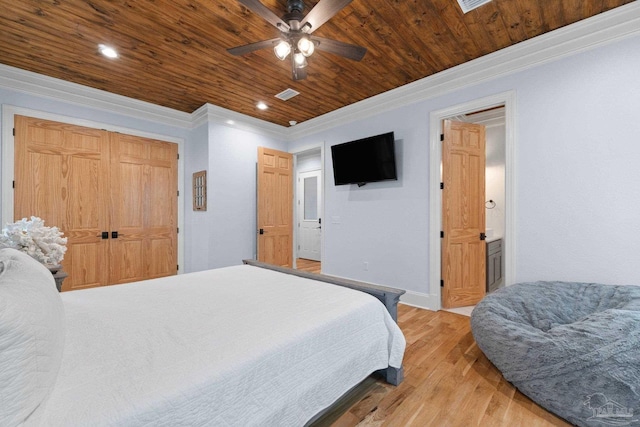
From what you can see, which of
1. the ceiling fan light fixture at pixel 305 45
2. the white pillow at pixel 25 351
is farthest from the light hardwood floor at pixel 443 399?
the ceiling fan light fixture at pixel 305 45

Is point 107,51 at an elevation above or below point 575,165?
above

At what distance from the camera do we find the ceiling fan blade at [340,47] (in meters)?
1.98

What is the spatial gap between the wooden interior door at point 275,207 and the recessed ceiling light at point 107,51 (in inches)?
83.2

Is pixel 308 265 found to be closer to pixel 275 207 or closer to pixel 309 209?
pixel 309 209

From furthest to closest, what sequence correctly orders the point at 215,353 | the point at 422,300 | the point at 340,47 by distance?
1. the point at 422,300
2. the point at 340,47
3. the point at 215,353

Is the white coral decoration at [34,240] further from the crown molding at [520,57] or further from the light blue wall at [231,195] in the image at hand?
the crown molding at [520,57]

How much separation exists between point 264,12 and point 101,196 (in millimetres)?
3301

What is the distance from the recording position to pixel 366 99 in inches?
149

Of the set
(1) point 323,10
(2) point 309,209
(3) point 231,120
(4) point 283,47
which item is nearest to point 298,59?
(4) point 283,47

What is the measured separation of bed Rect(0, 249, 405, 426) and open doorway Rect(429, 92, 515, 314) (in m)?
1.68

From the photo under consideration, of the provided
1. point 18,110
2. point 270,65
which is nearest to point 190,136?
point 18,110

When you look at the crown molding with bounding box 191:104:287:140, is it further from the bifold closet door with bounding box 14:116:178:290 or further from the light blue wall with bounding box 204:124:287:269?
the bifold closet door with bounding box 14:116:178:290

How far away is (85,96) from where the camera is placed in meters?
3.41

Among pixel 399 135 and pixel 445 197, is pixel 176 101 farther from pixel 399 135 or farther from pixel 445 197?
pixel 445 197
